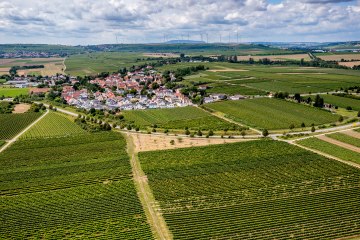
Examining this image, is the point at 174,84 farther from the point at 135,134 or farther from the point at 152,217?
the point at 152,217

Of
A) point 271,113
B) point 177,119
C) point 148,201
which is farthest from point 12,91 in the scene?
point 148,201

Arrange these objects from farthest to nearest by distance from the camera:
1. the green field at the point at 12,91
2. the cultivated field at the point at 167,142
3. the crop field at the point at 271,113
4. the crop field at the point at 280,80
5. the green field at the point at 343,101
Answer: the green field at the point at 12,91 < the crop field at the point at 280,80 < the green field at the point at 343,101 < the crop field at the point at 271,113 < the cultivated field at the point at 167,142

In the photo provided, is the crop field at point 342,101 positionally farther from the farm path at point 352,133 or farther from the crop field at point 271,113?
the farm path at point 352,133

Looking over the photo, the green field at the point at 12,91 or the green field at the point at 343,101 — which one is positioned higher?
the green field at the point at 12,91

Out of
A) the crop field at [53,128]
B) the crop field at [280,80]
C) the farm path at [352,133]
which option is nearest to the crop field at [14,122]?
the crop field at [53,128]

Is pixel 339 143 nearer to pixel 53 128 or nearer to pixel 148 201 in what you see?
pixel 148 201

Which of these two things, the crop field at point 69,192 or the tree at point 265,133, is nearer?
the crop field at point 69,192

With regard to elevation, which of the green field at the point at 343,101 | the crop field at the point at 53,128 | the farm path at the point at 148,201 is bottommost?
the farm path at the point at 148,201
